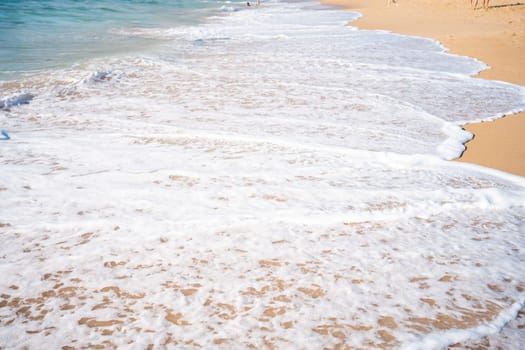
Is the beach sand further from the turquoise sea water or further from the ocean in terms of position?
the turquoise sea water

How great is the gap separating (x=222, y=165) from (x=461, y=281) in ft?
7.88

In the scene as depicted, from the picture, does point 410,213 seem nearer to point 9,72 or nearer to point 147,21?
point 9,72

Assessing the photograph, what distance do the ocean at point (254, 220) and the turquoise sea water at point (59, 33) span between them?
137 inches

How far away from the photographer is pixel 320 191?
3561mm

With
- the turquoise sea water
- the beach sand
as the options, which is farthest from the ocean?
the turquoise sea water

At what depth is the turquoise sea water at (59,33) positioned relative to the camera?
10141 mm

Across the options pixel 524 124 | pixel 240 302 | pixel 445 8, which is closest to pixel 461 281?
pixel 240 302

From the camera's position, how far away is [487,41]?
12438mm

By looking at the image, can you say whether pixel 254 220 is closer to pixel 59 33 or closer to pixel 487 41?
pixel 487 41

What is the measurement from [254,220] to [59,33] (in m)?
14.8

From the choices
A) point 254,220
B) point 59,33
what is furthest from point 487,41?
point 59,33

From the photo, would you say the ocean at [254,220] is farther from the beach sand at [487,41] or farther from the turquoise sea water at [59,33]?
the turquoise sea water at [59,33]

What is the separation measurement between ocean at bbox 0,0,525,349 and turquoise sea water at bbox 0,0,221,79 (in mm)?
3472

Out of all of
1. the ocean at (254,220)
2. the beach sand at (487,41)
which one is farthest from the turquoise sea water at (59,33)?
the beach sand at (487,41)
